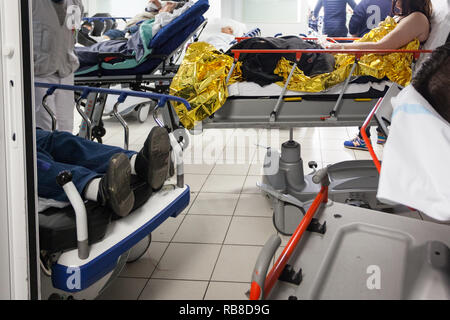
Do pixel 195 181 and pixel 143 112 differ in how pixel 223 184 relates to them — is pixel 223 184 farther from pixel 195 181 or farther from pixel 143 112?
pixel 143 112

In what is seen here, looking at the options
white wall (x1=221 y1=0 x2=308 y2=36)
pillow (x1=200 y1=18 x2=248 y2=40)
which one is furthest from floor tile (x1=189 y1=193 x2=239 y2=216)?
white wall (x1=221 y1=0 x2=308 y2=36)

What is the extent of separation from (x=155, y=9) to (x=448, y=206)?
4.65 meters

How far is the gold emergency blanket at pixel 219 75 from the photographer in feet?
8.59

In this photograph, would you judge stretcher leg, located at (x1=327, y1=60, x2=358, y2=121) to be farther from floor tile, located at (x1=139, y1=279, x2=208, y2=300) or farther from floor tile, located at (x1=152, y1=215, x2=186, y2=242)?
→ floor tile, located at (x1=139, y1=279, x2=208, y2=300)

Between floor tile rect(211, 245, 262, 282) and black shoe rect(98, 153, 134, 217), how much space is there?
70 centimetres

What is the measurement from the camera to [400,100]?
1374mm

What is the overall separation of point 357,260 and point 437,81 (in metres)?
0.66

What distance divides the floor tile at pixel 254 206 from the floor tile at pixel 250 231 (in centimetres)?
8

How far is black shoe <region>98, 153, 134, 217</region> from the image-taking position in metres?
1.55

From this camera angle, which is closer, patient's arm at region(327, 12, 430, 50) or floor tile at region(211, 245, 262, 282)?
floor tile at region(211, 245, 262, 282)

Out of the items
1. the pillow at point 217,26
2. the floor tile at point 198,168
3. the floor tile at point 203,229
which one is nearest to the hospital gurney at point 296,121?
the floor tile at point 203,229

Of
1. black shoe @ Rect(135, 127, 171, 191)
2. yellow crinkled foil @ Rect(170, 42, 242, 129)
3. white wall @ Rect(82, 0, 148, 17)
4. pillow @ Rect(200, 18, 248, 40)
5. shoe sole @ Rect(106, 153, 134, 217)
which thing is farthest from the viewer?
white wall @ Rect(82, 0, 148, 17)

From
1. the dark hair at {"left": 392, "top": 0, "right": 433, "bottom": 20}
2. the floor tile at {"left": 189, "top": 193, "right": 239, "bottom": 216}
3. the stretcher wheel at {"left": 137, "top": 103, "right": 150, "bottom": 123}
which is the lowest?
the floor tile at {"left": 189, "top": 193, "right": 239, "bottom": 216}
